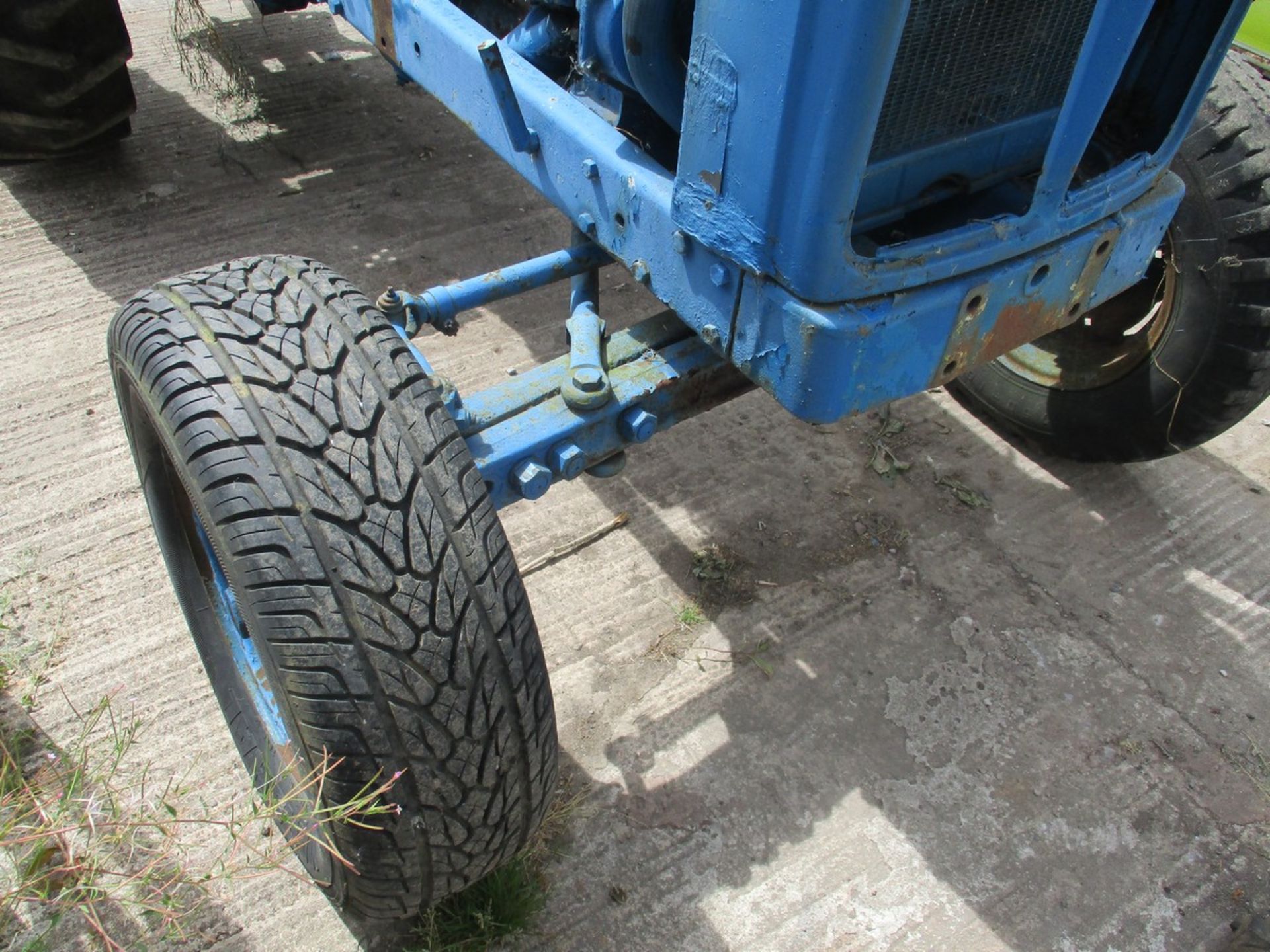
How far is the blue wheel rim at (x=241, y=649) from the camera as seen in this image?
77.9 inches

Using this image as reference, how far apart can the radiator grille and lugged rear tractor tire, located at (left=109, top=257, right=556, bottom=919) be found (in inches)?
37.5

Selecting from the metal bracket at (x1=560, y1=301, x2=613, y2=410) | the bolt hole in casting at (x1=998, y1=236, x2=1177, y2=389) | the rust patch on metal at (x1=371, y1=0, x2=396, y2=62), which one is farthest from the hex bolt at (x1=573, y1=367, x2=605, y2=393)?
the bolt hole in casting at (x1=998, y1=236, x2=1177, y2=389)

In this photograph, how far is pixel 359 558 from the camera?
145 cm

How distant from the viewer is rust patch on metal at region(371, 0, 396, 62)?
2633 millimetres

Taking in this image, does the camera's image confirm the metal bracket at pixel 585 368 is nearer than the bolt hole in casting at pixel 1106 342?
Yes

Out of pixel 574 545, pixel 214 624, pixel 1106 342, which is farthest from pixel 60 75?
pixel 1106 342

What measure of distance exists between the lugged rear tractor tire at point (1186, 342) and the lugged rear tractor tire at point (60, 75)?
139 inches

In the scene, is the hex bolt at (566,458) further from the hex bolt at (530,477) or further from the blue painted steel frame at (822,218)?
the blue painted steel frame at (822,218)

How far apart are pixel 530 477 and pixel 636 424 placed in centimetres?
26

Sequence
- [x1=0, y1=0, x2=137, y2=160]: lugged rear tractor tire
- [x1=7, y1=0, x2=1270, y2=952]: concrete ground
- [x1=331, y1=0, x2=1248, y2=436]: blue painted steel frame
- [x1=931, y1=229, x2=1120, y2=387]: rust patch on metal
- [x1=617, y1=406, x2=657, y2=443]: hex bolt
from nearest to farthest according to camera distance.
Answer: [x1=331, y1=0, x2=1248, y2=436]: blue painted steel frame → [x1=931, y1=229, x2=1120, y2=387]: rust patch on metal → [x1=617, y1=406, x2=657, y2=443]: hex bolt → [x1=7, y1=0, x2=1270, y2=952]: concrete ground → [x1=0, y1=0, x2=137, y2=160]: lugged rear tractor tire

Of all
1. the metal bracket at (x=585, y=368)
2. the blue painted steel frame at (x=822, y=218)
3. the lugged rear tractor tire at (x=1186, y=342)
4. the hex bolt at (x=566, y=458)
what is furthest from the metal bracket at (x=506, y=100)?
the lugged rear tractor tire at (x=1186, y=342)

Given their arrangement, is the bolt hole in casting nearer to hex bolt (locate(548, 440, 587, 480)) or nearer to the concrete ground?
the concrete ground

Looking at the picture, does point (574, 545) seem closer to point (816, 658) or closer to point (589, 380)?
point (816, 658)

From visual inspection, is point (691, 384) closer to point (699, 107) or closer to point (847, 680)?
point (699, 107)
